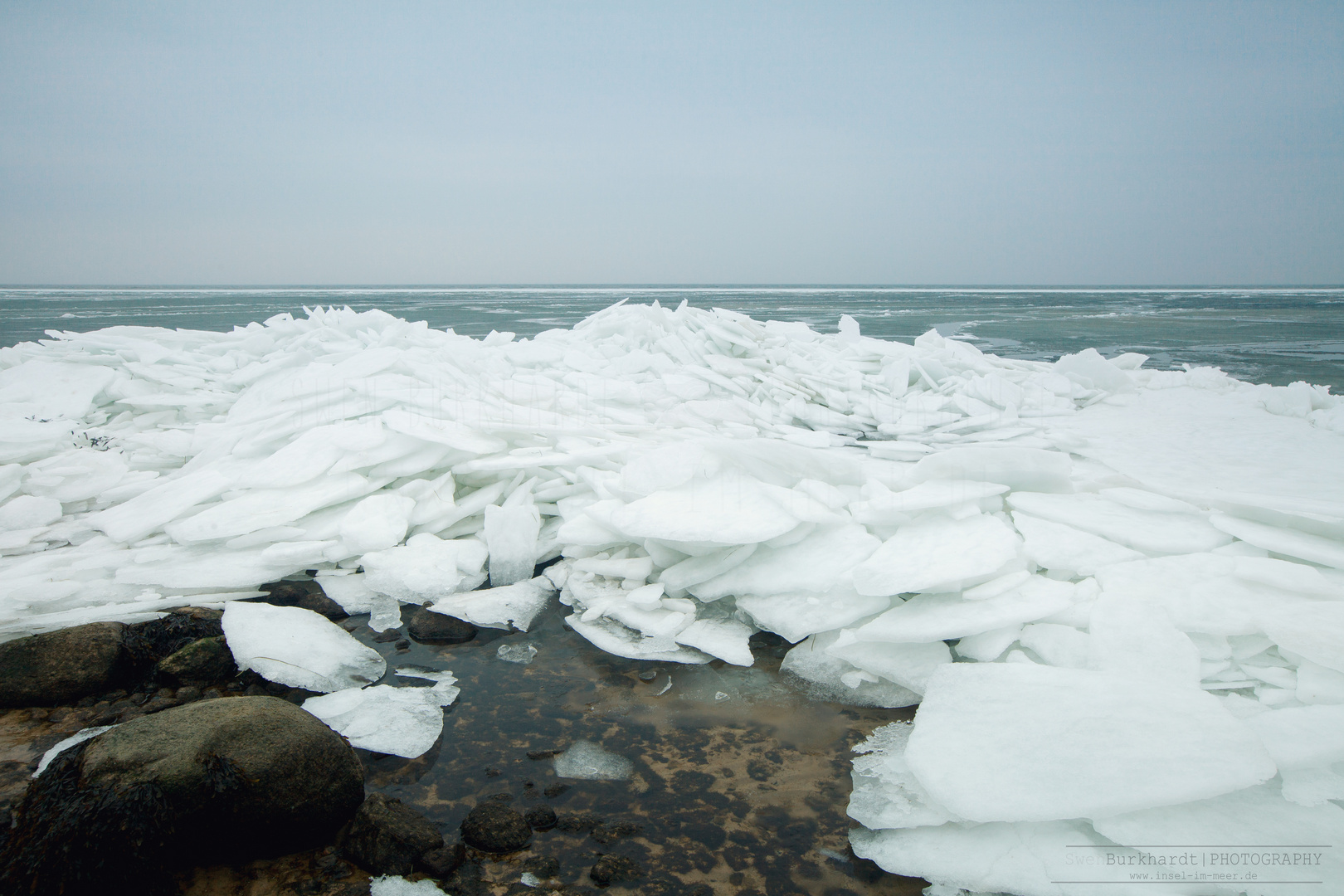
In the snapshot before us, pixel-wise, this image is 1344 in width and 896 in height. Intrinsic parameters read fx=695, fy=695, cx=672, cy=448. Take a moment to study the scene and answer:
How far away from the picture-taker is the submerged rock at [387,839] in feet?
4.48

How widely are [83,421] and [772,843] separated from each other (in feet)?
15.3

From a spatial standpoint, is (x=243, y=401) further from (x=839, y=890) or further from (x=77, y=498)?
(x=839, y=890)

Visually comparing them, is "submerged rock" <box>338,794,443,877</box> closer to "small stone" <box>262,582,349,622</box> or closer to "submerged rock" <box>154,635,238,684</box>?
"submerged rock" <box>154,635,238,684</box>

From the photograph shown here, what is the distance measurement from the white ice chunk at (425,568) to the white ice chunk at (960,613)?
57.3 inches

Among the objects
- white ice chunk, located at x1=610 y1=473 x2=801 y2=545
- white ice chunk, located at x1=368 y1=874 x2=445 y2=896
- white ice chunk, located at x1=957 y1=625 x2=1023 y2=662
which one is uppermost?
white ice chunk, located at x1=610 y1=473 x2=801 y2=545

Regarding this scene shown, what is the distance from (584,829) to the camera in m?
1.48

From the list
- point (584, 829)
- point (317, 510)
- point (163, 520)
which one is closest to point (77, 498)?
point (163, 520)

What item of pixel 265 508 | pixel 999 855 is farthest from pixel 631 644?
pixel 265 508

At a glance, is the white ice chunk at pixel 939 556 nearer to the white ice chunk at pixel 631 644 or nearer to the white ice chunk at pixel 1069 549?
the white ice chunk at pixel 1069 549

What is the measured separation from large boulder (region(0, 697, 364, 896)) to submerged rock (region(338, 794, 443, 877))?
7cm

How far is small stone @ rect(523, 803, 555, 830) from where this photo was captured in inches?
58.2

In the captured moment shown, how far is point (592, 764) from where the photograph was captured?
1.69 metres

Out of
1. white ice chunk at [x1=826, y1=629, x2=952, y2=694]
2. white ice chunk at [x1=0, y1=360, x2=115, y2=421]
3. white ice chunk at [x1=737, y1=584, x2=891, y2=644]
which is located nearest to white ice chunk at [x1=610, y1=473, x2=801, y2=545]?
white ice chunk at [x1=737, y1=584, x2=891, y2=644]

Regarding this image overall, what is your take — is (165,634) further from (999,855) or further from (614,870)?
(999,855)
